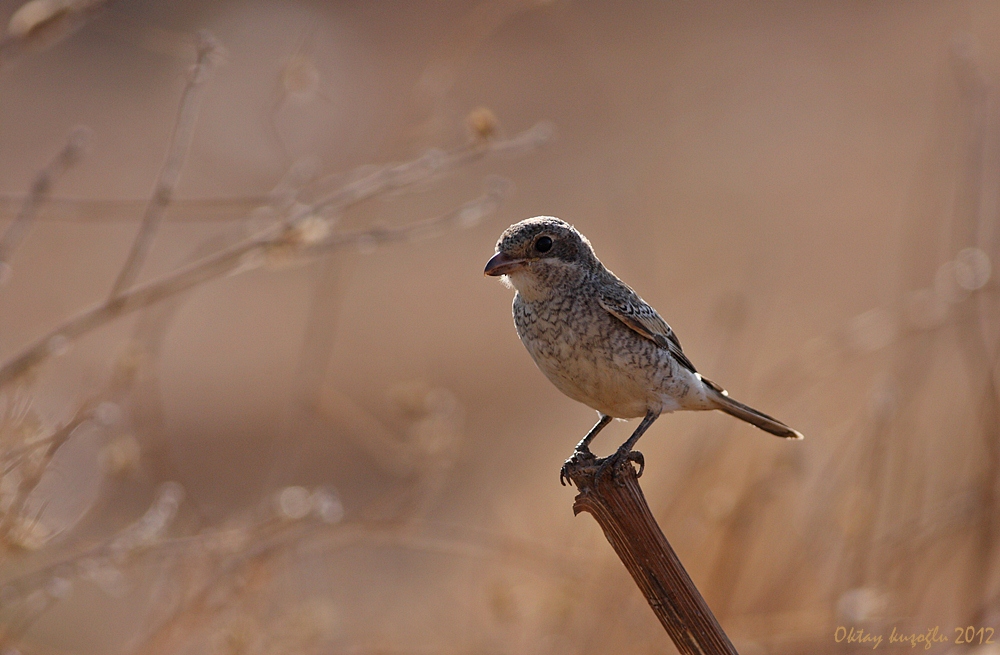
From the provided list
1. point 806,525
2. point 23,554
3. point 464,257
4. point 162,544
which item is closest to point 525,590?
point 806,525

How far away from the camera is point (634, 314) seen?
3.05 m

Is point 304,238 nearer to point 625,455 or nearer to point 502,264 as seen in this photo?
point 502,264

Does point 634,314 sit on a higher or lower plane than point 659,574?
higher

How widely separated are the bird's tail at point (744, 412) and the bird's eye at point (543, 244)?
2.54 ft

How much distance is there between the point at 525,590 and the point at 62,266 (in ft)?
26.2

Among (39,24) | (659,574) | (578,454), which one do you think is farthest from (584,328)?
(39,24)

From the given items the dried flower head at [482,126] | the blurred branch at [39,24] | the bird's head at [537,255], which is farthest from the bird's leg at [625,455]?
the blurred branch at [39,24]

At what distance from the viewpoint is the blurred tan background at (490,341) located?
12.1 feet

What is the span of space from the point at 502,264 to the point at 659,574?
1108 mm

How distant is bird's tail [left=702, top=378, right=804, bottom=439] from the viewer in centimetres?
335

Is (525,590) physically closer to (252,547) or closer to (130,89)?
(252,547)

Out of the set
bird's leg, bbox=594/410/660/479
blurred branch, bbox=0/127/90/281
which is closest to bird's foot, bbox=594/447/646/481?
bird's leg, bbox=594/410/660/479

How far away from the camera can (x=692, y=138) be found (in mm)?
14367

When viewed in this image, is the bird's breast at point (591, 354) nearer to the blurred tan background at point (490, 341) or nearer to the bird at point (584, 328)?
the bird at point (584, 328)
